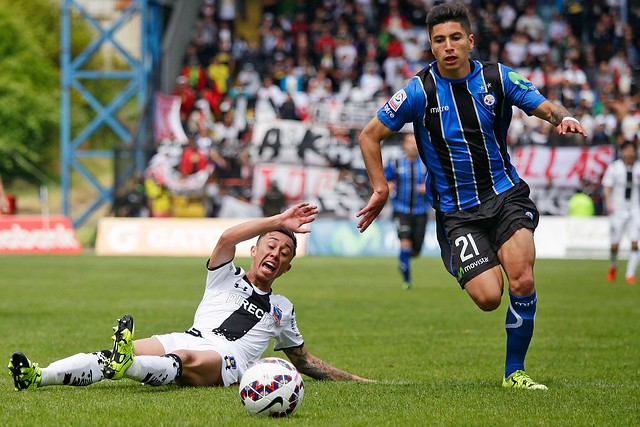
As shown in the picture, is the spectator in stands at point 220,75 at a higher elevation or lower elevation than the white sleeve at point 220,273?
higher

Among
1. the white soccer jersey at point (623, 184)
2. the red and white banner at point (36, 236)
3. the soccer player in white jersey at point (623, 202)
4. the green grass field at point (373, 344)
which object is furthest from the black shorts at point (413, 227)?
the red and white banner at point (36, 236)

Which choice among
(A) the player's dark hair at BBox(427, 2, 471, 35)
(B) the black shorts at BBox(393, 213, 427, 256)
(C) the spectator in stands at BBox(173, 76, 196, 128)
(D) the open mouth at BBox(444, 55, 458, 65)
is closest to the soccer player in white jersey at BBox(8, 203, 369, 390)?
(D) the open mouth at BBox(444, 55, 458, 65)

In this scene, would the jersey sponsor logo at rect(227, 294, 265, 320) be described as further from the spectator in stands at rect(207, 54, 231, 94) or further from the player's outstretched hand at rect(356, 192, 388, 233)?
the spectator in stands at rect(207, 54, 231, 94)

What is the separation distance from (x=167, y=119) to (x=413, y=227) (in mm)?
15816

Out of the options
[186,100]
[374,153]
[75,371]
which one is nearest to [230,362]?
[75,371]

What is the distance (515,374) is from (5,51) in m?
48.8

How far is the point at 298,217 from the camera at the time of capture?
7270 mm

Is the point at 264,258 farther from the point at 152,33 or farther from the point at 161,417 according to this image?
the point at 152,33

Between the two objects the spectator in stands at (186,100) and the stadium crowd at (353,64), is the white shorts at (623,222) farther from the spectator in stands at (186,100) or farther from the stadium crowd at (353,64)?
the spectator in stands at (186,100)

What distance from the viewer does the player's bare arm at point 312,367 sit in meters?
8.12

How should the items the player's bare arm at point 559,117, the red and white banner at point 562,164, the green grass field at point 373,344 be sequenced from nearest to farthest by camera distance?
the green grass field at point 373,344 < the player's bare arm at point 559,117 < the red and white banner at point 562,164

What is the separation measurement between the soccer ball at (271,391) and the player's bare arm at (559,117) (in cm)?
241

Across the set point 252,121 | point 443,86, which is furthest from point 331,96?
point 443,86

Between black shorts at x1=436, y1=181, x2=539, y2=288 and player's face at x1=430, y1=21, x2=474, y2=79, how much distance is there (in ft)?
3.23
